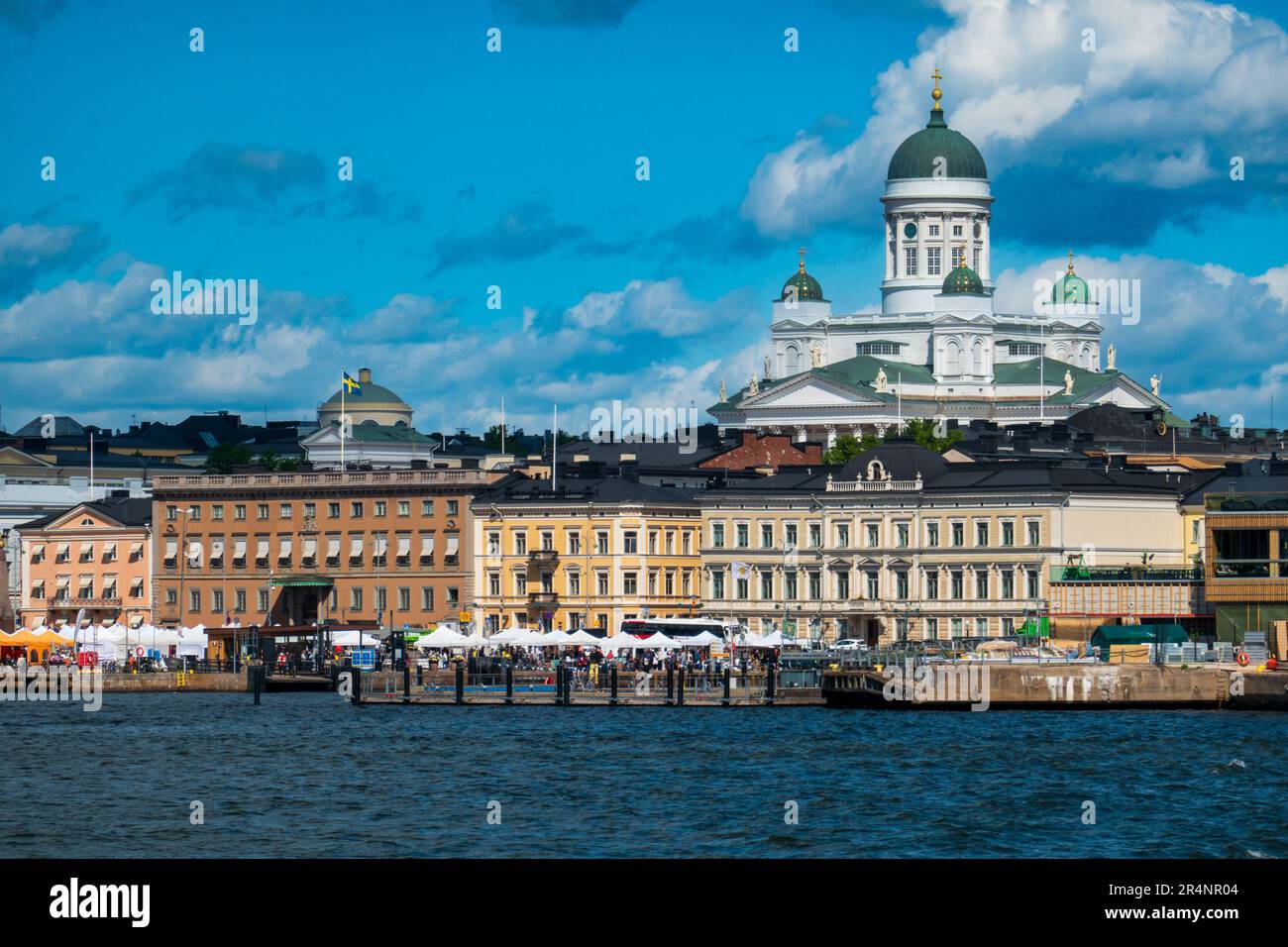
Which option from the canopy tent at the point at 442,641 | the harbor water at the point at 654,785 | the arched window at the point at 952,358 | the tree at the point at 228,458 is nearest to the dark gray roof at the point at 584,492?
the canopy tent at the point at 442,641

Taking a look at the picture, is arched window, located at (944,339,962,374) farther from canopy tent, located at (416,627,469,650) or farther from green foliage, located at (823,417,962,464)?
canopy tent, located at (416,627,469,650)

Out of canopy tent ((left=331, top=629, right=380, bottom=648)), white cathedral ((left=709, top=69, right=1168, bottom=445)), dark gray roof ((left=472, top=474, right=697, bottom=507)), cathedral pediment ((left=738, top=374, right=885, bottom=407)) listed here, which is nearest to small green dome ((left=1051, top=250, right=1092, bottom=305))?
white cathedral ((left=709, top=69, right=1168, bottom=445))

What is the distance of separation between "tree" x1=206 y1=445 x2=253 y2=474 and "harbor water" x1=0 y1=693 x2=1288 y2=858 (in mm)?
106082

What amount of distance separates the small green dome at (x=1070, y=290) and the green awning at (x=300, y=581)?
88.7 m

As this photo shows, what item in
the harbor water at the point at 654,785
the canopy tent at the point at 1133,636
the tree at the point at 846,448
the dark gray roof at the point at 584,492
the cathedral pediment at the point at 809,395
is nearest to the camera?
the harbor water at the point at 654,785

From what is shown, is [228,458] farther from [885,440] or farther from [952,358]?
[885,440]

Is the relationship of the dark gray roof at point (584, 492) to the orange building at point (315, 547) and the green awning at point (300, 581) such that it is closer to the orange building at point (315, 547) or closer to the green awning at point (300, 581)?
the orange building at point (315, 547)

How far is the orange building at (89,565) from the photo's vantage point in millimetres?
123062

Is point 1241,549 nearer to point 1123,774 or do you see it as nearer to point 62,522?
point 1123,774

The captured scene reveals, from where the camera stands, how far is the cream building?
9969cm

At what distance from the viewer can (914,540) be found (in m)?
103

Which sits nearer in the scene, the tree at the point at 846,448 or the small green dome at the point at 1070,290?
the tree at the point at 846,448
